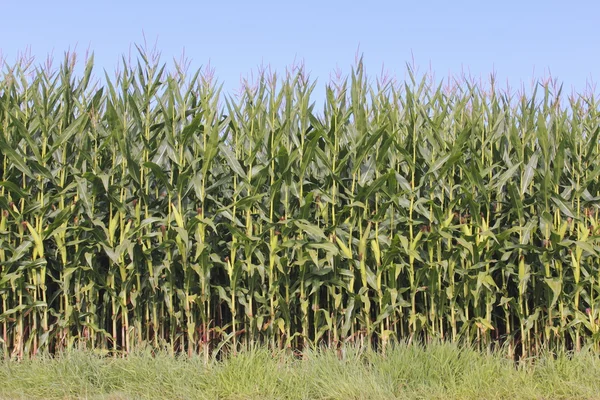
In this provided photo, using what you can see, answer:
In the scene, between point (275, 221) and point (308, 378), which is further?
point (275, 221)

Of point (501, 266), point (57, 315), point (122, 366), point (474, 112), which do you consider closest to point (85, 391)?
point (122, 366)

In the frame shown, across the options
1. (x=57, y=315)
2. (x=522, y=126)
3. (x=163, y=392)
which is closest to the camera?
(x=163, y=392)

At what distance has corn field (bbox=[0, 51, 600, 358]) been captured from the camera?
227 inches

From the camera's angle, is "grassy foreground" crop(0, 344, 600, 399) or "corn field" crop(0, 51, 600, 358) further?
"corn field" crop(0, 51, 600, 358)

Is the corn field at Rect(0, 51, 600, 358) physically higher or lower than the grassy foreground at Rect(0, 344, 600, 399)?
higher

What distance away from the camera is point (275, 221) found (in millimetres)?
5934

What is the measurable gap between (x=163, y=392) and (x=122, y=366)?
497mm

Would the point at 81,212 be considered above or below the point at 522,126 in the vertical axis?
below

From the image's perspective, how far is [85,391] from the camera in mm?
5160

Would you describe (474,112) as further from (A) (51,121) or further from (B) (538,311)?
(A) (51,121)

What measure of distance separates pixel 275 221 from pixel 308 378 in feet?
4.83

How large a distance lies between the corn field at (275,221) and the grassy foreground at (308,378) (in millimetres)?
439

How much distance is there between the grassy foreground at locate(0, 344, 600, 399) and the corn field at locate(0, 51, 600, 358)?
439 millimetres

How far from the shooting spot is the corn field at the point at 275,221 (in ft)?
18.9
